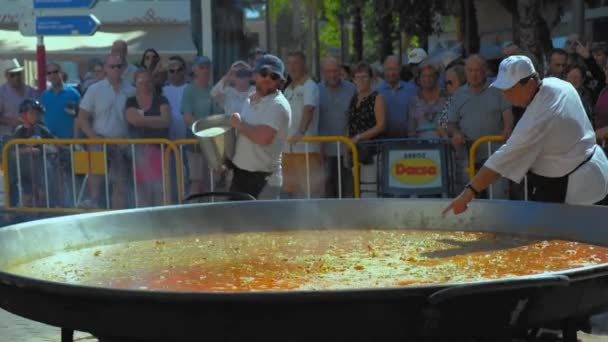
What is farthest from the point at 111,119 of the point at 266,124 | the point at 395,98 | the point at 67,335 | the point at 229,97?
the point at 67,335

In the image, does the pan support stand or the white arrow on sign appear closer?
the pan support stand

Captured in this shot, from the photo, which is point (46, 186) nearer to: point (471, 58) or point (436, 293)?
point (471, 58)

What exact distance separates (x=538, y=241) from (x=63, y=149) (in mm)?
7678

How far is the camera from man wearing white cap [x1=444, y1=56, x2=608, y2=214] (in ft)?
15.9

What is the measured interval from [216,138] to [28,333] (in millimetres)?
1696

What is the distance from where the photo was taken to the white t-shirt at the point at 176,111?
10320 mm

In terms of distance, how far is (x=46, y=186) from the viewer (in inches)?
429

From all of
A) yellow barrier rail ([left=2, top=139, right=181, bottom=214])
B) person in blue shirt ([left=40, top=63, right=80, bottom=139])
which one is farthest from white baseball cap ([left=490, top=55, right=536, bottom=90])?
person in blue shirt ([left=40, top=63, right=80, bottom=139])

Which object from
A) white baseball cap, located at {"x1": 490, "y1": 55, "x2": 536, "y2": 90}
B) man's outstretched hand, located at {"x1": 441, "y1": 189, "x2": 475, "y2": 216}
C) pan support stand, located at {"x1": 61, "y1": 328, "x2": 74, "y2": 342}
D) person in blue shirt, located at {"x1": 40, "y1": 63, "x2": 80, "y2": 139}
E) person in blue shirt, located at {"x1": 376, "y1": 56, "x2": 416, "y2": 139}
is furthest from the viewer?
person in blue shirt, located at {"x1": 40, "y1": 63, "x2": 80, "y2": 139}

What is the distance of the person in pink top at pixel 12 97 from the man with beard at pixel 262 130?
602 centimetres

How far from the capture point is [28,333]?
6.43 meters

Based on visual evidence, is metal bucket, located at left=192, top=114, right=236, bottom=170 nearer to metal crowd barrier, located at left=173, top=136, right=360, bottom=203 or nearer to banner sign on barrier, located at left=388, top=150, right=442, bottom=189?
metal crowd barrier, located at left=173, top=136, right=360, bottom=203

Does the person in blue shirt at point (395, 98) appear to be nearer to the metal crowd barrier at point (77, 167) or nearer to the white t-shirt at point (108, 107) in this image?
the metal crowd barrier at point (77, 167)

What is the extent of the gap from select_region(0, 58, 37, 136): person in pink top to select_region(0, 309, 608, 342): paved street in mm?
6192
